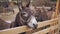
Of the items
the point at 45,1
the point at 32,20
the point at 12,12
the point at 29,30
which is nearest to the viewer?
the point at 32,20

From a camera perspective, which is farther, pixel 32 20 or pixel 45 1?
pixel 45 1

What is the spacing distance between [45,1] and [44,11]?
427 millimetres

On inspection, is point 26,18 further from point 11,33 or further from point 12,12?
point 12,12

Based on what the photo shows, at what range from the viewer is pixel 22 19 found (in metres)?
2.54

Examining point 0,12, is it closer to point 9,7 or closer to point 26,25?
point 9,7

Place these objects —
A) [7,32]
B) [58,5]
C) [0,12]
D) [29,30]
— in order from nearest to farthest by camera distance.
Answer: [7,32]
[29,30]
[0,12]
[58,5]

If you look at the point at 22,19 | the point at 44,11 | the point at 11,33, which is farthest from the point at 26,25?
the point at 44,11

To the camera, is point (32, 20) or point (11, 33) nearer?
point (11, 33)

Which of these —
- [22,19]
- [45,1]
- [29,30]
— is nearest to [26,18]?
[22,19]

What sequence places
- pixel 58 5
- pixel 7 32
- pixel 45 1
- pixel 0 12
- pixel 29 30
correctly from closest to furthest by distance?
pixel 7 32, pixel 29 30, pixel 0 12, pixel 58 5, pixel 45 1

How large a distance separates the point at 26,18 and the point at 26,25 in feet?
0.52

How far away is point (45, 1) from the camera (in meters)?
5.02

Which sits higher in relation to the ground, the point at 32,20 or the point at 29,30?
the point at 32,20

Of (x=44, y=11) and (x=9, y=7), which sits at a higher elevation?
(x=9, y=7)
